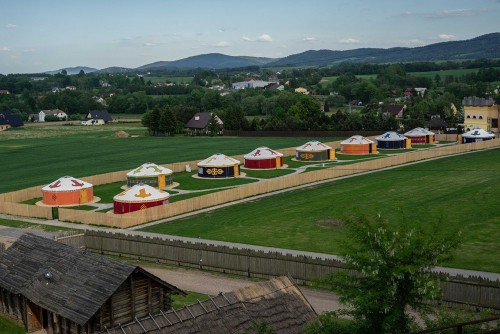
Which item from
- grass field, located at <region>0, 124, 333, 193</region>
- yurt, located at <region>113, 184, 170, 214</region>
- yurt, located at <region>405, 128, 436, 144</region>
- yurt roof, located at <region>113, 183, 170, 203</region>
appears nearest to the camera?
yurt, located at <region>113, 184, 170, 214</region>

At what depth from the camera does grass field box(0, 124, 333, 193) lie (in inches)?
2854

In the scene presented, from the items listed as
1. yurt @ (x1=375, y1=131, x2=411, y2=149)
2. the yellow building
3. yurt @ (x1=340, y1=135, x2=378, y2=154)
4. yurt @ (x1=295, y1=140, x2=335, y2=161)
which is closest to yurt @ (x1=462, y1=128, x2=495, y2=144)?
yurt @ (x1=375, y1=131, x2=411, y2=149)

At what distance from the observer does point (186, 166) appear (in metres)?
69.5

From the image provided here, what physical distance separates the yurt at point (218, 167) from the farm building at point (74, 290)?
123ft

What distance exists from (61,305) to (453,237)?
13.4 meters

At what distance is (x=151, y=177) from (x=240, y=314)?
40.2m

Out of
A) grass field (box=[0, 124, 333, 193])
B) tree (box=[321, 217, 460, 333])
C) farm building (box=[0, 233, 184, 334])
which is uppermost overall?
tree (box=[321, 217, 460, 333])

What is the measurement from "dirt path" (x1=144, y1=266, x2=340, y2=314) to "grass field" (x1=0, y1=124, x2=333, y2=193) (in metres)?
33.9

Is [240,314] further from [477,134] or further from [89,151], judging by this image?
[89,151]

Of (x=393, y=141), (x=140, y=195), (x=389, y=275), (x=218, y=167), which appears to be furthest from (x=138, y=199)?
(x=393, y=141)

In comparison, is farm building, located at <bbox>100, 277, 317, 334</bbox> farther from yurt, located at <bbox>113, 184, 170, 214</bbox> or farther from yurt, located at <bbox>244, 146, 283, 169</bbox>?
yurt, located at <bbox>244, 146, 283, 169</bbox>

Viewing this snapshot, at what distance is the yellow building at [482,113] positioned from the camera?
105 m

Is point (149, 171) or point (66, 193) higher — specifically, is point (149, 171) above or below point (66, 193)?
above

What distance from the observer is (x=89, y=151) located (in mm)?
94688
